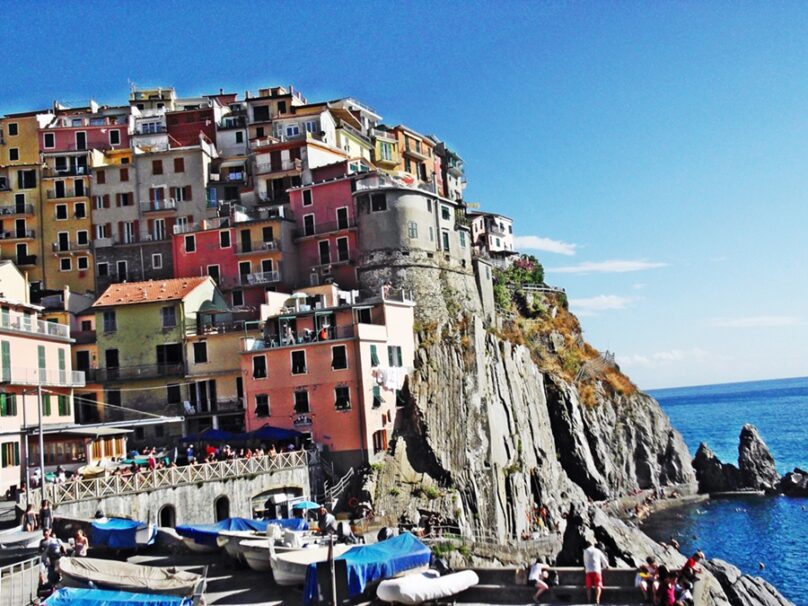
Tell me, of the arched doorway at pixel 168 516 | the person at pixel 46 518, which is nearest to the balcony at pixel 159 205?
the arched doorway at pixel 168 516

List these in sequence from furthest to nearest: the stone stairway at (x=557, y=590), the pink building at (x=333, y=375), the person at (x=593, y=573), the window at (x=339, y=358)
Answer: the window at (x=339, y=358)
the pink building at (x=333, y=375)
the stone stairway at (x=557, y=590)
the person at (x=593, y=573)

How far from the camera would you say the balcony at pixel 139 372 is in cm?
5528

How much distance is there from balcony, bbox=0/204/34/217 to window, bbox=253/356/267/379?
3140cm

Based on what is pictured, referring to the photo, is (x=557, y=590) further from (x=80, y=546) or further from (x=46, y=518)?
(x=46, y=518)

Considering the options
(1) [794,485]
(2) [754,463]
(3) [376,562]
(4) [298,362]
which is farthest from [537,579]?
(2) [754,463]

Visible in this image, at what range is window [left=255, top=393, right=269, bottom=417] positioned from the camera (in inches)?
1980

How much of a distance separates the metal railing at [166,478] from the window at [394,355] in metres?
8.72

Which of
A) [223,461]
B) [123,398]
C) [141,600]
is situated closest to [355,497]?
[223,461]

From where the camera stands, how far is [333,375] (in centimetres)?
4894

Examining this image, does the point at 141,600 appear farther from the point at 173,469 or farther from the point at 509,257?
the point at 509,257

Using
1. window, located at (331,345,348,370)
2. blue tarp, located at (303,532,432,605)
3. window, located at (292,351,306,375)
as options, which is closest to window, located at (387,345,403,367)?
window, located at (331,345,348,370)

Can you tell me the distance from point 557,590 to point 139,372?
40.4m

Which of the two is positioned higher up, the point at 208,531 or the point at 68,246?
the point at 68,246

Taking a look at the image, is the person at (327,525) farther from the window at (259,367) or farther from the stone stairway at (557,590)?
the window at (259,367)
